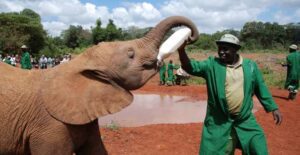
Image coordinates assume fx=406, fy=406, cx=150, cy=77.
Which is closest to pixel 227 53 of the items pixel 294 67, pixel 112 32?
pixel 294 67

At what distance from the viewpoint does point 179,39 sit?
3.97 metres

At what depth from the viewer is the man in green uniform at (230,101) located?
4215 millimetres

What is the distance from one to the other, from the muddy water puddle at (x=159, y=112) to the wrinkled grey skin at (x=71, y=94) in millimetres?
4842

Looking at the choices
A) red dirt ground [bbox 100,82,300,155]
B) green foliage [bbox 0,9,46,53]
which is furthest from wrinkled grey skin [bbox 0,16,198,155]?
green foliage [bbox 0,9,46,53]

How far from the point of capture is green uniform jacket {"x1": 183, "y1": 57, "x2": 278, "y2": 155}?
421 cm

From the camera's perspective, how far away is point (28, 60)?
1434cm

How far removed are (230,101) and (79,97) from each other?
1603 mm

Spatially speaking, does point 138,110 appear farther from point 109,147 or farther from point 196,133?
point 109,147

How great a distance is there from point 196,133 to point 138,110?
156 inches

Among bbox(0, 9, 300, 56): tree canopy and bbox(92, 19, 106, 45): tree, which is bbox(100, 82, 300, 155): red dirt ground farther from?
bbox(92, 19, 106, 45): tree

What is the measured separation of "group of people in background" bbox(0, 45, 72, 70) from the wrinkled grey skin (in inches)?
219

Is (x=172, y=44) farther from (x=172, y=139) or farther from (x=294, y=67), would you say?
(x=294, y=67)

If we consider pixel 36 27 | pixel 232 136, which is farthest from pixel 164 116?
pixel 36 27

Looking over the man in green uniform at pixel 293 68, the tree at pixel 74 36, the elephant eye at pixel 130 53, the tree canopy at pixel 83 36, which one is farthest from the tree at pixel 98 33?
the elephant eye at pixel 130 53
